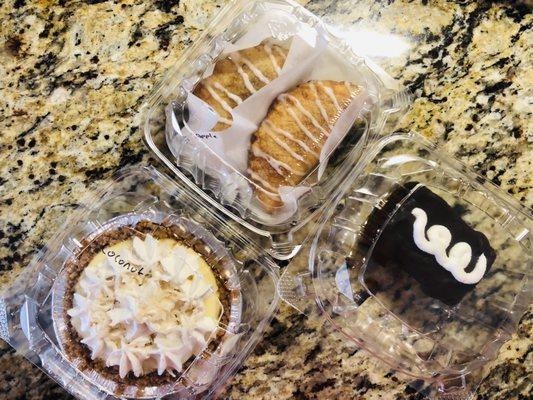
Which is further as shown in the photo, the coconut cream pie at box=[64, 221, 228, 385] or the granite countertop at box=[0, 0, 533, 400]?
the granite countertop at box=[0, 0, 533, 400]

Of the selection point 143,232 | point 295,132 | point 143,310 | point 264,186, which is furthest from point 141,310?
point 295,132

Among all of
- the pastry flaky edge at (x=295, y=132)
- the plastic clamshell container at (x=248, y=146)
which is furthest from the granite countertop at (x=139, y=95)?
the pastry flaky edge at (x=295, y=132)

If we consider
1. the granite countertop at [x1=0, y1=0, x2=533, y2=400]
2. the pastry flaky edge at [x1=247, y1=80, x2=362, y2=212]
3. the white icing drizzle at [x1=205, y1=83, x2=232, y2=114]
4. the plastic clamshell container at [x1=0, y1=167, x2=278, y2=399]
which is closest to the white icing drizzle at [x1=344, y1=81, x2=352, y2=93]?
the pastry flaky edge at [x1=247, y1=80, x2=362, y2=212]

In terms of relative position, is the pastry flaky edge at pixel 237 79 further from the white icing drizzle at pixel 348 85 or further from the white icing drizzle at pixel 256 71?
the white icing drizzle at pixel 348 85

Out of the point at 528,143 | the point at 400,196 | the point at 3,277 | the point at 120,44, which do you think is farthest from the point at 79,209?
the point at 528,143

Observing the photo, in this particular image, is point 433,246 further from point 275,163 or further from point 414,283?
point 275,163

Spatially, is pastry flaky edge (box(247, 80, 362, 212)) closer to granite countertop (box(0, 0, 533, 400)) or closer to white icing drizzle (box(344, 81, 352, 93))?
white icing drizzle (box(344, 81, 352, 93))

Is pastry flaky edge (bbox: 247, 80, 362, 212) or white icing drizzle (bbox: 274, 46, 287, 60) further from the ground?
white icing drizzle (bbox: 274, 46, 287, 60)
